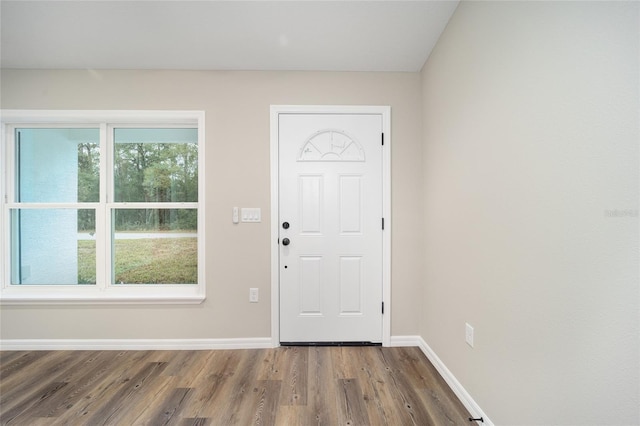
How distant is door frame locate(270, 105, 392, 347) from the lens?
230cm

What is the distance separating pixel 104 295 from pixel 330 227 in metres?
2.13

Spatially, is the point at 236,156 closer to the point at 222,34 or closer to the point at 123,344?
the point at 222,34

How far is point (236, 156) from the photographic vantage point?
7.59 feet

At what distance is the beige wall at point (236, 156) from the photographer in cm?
229

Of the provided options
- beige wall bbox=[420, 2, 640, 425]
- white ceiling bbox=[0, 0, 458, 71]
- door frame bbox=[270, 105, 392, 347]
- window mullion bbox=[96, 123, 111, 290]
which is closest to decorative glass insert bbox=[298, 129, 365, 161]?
door frame bbox=[270, 105, 392, 347]

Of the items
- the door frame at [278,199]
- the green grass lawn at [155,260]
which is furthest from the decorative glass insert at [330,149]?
the green grass lawn at [155,260]

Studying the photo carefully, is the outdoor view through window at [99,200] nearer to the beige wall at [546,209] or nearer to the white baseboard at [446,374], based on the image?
the white baseboard at [446,374]

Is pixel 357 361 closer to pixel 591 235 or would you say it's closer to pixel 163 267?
pixel 591 235

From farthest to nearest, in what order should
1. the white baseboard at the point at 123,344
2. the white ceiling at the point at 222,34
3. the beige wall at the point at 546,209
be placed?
1. the white baseboard at the point at 123,344
2. the white ceiling at the point at 222,34
3. the beige wall at the point at 546,209

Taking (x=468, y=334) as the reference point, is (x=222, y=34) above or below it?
above

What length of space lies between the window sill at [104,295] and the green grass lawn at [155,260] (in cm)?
7

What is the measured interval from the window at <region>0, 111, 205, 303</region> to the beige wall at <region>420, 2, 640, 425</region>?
2.25 meters

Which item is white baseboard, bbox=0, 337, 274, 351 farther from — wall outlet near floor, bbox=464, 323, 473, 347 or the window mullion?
wall outlet near floor, bbox=464, 323, 473, 347

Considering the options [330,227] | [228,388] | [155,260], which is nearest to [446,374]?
[330,227]
